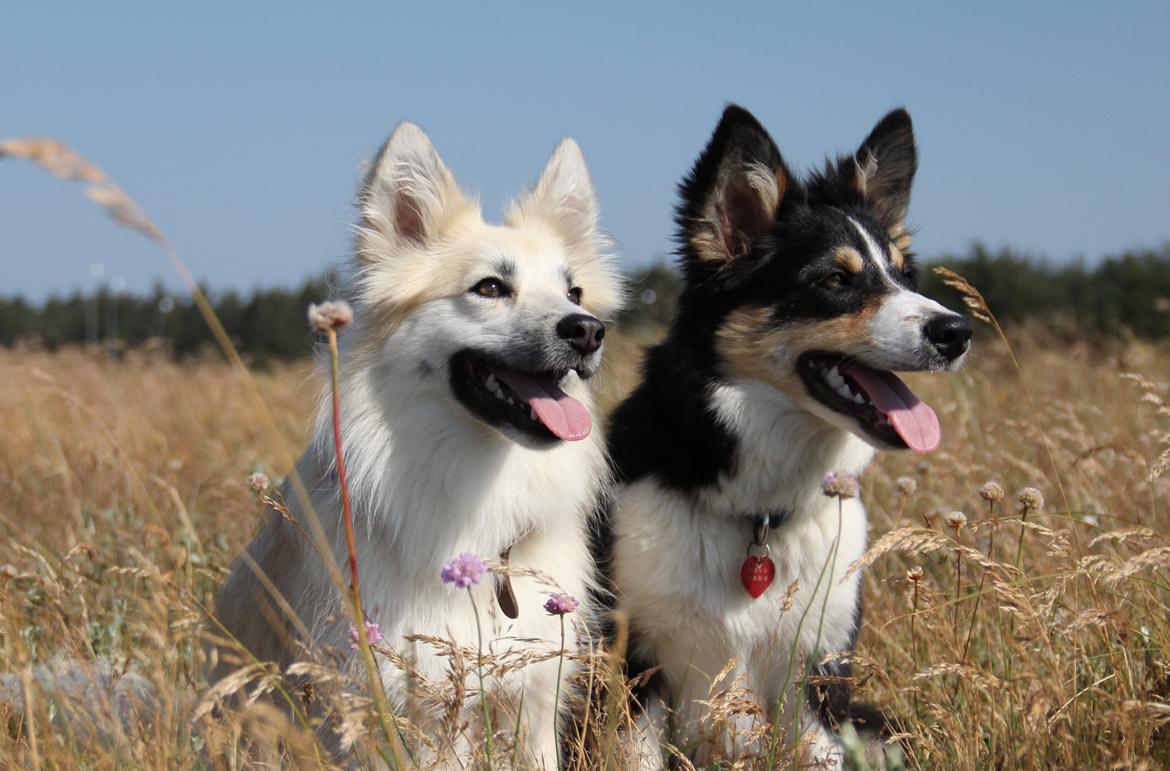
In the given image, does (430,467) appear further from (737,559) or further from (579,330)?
(737,559)

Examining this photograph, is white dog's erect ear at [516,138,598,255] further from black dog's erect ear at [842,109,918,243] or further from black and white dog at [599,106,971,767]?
black dog's erect ear at [842,109,918,243]

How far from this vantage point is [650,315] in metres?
10.9

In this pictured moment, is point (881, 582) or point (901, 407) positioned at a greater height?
point (901, 407)

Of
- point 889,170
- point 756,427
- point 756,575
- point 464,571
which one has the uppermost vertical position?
point 889,170

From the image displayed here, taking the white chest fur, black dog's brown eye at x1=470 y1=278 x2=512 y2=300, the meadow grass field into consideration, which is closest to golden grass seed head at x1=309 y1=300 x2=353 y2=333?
the meadow grass field

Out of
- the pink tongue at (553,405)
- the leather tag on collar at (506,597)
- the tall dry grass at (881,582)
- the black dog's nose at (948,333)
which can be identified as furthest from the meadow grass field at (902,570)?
the pink tongue at (553,405)

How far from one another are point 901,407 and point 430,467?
156 cm

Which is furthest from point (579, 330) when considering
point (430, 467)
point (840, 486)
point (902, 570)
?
point (902, 570)

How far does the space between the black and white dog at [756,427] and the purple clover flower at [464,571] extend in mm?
1366

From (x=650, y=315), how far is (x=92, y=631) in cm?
781

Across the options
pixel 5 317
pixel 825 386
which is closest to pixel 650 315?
pixel 825 386

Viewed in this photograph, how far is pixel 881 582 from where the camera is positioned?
13.9 feet

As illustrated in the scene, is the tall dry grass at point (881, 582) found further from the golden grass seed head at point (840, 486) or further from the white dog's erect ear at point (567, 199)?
the white dog's erect ear at point (567, 199)

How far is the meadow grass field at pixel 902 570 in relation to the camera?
2.32 meters
